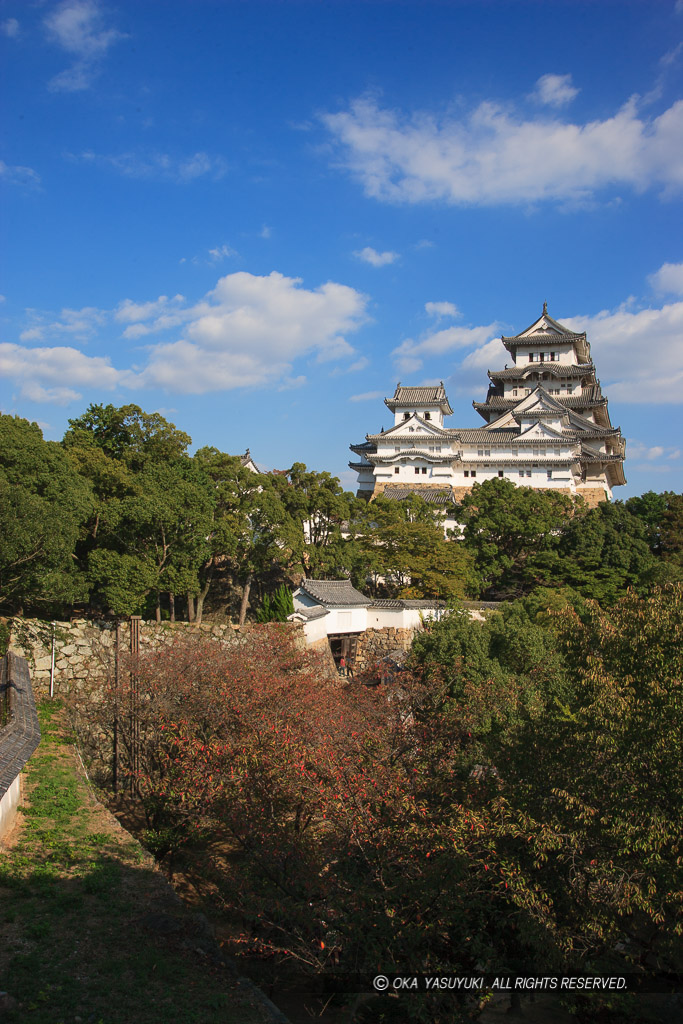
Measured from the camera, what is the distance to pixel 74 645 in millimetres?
14531

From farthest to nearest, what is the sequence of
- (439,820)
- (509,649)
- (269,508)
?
1. (269,508)
2. (509,649)
3. (439,820)

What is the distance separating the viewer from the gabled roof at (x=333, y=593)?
19969 millimetres

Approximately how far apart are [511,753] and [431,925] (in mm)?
1816

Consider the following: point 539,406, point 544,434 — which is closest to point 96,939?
point 544,434

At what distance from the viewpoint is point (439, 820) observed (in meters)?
6.74


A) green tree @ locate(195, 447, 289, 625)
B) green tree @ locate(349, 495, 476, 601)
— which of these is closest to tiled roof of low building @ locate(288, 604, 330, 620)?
green tree @ locate(195, 447, 289, 625)

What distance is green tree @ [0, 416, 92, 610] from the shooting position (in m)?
12.3

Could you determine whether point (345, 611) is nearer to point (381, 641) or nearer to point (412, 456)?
point (381, 641)

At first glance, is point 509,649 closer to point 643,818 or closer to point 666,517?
point 643,818

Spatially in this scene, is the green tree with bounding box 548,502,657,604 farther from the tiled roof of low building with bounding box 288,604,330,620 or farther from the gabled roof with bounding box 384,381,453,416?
the gabled roof with bounding box 384,381,453,416

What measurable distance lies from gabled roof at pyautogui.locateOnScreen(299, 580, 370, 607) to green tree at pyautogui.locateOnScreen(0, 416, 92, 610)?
7.14 meters

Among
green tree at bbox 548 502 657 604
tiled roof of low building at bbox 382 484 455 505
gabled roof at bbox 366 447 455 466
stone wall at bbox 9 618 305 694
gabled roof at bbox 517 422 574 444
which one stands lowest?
stone wall at bbox 9 618 305 694

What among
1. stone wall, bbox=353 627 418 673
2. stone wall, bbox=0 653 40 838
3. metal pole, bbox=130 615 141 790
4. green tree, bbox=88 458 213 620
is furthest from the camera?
stone wall, bbox=353 627 418 673

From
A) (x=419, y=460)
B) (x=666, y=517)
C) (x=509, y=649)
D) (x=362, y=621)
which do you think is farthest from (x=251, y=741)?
(x=419, y=460)
